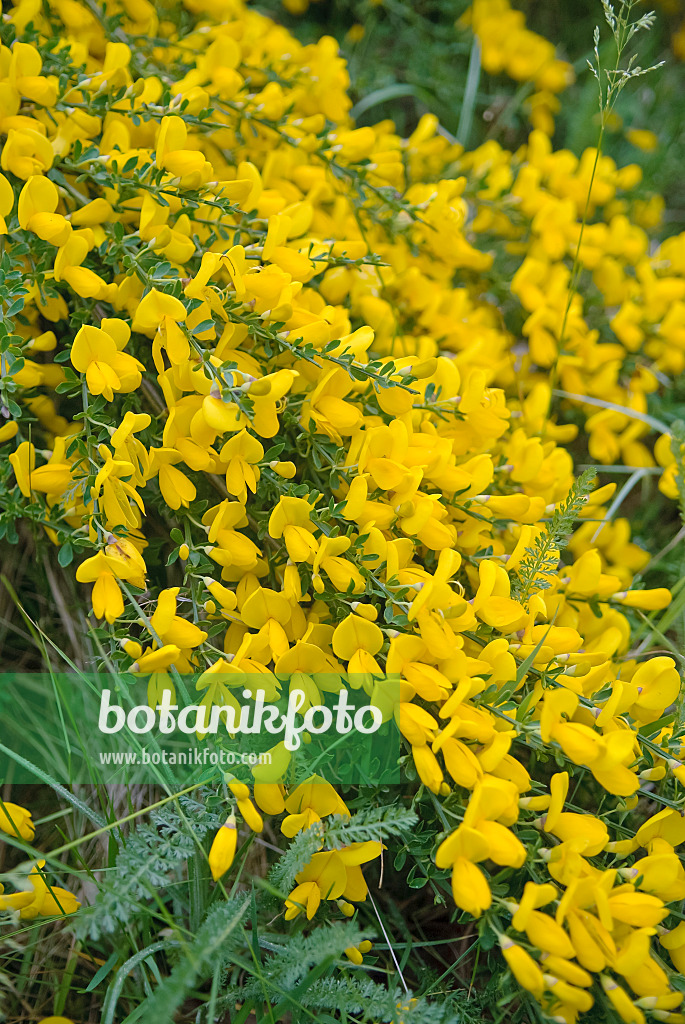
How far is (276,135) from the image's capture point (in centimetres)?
160

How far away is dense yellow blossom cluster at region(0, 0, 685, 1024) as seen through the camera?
3.26 feet

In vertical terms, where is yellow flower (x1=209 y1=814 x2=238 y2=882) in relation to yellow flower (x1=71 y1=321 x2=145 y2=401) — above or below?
below

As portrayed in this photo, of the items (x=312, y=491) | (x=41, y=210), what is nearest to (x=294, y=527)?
(x=312, y=491)

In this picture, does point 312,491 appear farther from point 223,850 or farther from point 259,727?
point 223,850

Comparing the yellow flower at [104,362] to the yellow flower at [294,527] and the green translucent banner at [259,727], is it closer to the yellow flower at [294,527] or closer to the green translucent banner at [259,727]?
the yellow flower at [294,527]

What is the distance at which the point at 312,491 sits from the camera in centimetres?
114

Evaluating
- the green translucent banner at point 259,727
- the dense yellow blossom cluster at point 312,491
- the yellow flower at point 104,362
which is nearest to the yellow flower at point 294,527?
the dense yellow blossom cluster at point 312,491

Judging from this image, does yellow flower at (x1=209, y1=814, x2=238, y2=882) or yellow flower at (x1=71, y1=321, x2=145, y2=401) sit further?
yellow flower at (x1=71, y1=321, x2=145, y2=401)

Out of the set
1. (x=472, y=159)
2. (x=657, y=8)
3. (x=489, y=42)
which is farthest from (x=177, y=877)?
(x=657, y=8)

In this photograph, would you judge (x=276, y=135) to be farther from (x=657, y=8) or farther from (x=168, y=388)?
(x=657, y=8)

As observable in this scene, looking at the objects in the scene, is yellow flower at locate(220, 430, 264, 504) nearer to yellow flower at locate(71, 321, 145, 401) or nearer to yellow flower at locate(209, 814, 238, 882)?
yellow flower at locate(71, 321, 145, 401)

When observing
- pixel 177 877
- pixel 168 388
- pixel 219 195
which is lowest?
pixel 177 877

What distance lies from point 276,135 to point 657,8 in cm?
186

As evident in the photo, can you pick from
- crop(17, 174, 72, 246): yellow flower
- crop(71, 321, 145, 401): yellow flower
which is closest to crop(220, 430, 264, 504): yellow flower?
crop(71, 321, 145, 401): yellow flower
